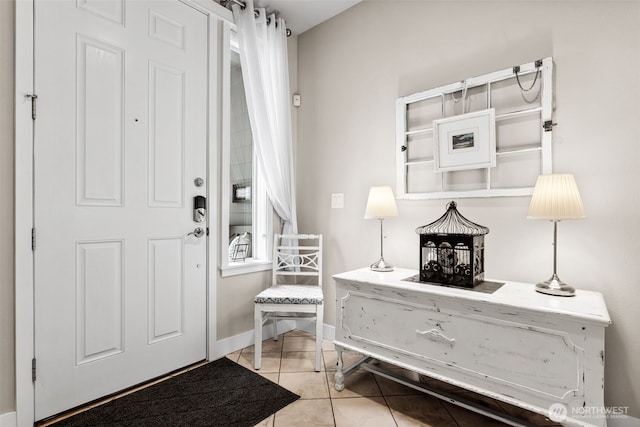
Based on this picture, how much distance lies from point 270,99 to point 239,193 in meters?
0.82

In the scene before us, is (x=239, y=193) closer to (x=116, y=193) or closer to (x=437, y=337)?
(x=116, y=193)

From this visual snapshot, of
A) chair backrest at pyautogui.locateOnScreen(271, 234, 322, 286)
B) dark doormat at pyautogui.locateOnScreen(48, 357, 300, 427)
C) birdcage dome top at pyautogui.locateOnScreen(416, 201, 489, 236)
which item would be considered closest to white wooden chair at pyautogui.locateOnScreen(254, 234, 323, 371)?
chair backrest at pyautogui.locateOnScreen(271, 234, 322, 286)

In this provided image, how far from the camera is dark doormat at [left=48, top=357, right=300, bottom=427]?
167 cm

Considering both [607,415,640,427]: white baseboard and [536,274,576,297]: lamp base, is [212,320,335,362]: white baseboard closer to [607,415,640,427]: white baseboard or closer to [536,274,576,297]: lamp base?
[536,274,576,297]: lamp base

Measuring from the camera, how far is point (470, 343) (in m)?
1.53

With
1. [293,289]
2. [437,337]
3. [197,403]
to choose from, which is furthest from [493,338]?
[197,403]

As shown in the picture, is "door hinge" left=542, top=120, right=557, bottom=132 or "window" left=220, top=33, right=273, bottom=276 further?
"window" left=220, top=33, right=273, bottom=276

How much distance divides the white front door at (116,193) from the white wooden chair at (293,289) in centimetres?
46

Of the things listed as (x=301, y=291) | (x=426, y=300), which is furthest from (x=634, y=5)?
(x=301, y=291)

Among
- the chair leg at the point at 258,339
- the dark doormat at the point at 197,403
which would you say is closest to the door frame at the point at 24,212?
the dark doormat at the point at 197,403

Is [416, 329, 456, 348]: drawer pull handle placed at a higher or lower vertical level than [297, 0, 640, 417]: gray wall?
lower

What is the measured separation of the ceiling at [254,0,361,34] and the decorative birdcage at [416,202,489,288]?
192 centimetres

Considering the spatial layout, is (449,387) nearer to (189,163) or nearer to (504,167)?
(504,167)

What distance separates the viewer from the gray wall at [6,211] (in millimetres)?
1529
